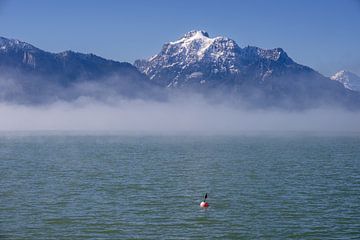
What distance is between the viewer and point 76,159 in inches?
4744

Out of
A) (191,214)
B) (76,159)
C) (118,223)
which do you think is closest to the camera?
(118,223)

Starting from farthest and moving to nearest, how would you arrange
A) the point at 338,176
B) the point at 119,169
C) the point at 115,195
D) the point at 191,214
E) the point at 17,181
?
the point at 119,169
the point at 338,176
the point at 17,181
the point at 115,195
the point at 191,214

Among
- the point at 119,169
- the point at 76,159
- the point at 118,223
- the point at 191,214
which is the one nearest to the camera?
the point at 118,223

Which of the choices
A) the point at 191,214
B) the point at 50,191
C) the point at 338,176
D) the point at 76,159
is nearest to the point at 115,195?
the point at 50,191

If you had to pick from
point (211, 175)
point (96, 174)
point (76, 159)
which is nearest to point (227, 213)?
point (211, 175)

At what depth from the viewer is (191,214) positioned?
56062mm

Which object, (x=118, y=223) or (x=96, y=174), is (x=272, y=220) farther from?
(x=96, y=174)

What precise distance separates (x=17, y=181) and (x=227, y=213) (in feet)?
125

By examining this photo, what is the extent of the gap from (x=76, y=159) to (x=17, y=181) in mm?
41258

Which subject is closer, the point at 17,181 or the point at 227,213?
the point at 227,213

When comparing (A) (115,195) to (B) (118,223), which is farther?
(A) (115,195)

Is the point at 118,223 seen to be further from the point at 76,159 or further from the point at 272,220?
the point at 76,159

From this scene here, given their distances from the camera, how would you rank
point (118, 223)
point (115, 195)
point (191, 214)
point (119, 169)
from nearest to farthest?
point (118, 223), point (191, 214), point (115, 195), point (119, 169)

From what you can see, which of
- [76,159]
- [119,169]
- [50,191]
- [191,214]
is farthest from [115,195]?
[76,159]
